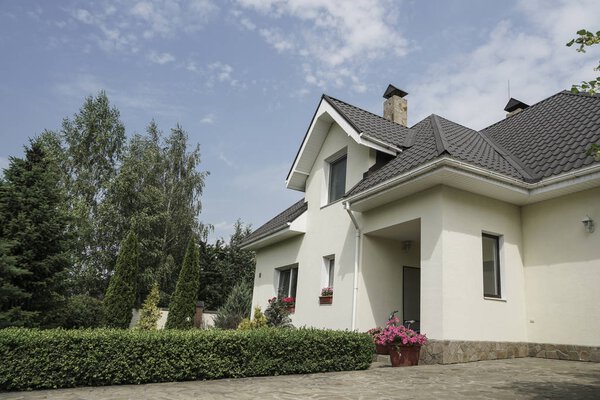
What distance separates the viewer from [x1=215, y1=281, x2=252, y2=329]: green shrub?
16.5 metres

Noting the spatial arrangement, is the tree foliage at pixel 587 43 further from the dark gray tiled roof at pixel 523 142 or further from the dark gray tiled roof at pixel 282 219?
the dark gray tiled roof at pixel 282 219

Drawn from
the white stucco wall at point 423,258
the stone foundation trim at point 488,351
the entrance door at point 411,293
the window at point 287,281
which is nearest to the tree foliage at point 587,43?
the white stucco wall at point 423,258

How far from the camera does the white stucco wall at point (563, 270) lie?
8.13m

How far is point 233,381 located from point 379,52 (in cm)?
799

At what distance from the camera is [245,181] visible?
21250 millimetres

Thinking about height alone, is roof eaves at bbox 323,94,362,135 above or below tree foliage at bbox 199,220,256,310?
above

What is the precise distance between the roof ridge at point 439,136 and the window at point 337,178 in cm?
301

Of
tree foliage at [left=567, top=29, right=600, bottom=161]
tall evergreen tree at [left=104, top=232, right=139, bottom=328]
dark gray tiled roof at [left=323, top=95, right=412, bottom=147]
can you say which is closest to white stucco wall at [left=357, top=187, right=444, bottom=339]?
dark gray tiled roof at [left=323, top=95, right=412, bottom=147]

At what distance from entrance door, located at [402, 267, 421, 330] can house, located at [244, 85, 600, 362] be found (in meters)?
0.06

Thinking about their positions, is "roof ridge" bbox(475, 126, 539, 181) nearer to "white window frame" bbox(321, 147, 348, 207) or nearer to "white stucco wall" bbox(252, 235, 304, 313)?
"white window frame" bbox(321, 147, 348, 207)

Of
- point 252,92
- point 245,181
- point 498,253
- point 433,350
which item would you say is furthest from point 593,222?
point 245,181

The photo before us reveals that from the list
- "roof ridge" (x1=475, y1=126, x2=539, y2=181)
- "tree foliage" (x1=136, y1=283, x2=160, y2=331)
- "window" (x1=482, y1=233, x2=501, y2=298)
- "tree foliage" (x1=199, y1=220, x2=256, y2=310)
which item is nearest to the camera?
"window" (x1=482, y1=233, x2=501, y2=298)

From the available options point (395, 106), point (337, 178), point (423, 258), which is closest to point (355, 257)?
point (423, 258)

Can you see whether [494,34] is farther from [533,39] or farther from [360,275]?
[360,275]
